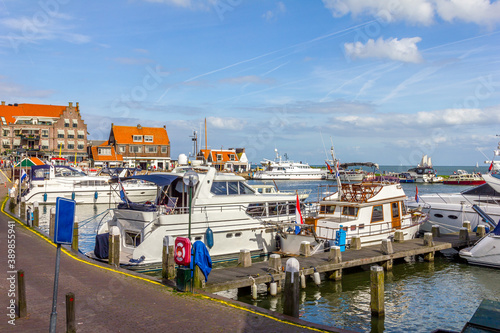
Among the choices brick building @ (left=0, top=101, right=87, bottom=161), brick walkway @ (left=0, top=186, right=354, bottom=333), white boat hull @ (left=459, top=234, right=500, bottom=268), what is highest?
brick building @ (left=0, top=101, right=87, bottom=161)

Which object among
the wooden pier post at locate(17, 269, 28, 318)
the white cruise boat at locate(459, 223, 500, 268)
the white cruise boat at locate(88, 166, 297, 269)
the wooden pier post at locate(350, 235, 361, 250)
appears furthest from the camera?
the wooden pier post at locate(350, 235, 361, 250)

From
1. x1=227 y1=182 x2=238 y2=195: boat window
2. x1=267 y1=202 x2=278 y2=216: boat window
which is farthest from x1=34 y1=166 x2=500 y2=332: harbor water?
x1=227 y1=182 x2=238 y2=195: boat window

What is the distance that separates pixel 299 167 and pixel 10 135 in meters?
66.5

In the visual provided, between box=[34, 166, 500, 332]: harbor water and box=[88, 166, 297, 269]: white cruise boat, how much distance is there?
14.8 feet

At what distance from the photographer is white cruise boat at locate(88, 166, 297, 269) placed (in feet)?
61.4

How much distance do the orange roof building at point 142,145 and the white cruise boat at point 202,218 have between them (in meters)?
64.2

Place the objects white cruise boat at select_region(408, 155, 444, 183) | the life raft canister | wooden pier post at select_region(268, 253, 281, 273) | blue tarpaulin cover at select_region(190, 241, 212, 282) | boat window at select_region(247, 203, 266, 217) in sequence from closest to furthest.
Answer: the life raft canister
blue tarpaulin cover at select_region(190, 241, 212, 282)
wooden pier post at select_region(268, 253, 281, 273)
boat window at select_region(247, 203, 266, 217)
white cruise boat at select_region(408, 155, 444, 183)

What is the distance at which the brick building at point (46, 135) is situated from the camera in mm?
86188

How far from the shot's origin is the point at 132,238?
19828 millimetres

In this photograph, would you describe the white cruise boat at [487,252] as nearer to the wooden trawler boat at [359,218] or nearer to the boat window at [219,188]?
the wooden trawler boat at [359,218]

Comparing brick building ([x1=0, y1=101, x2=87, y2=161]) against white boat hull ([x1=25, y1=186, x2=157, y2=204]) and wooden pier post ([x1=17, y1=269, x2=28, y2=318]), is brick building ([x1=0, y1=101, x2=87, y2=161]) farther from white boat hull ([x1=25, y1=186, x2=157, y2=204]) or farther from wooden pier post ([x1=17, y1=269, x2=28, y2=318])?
wooden pier post ([x1=17, y1=269, x2=28, y2=318])

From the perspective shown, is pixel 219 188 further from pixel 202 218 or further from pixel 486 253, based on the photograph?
pixel 486 253

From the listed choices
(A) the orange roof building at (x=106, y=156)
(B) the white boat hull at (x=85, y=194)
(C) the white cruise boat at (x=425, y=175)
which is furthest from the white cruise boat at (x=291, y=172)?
(B) the white boat hull at (x=85, y=194)

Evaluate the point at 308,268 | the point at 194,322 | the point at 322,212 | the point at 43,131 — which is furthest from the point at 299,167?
the point at 194,322
